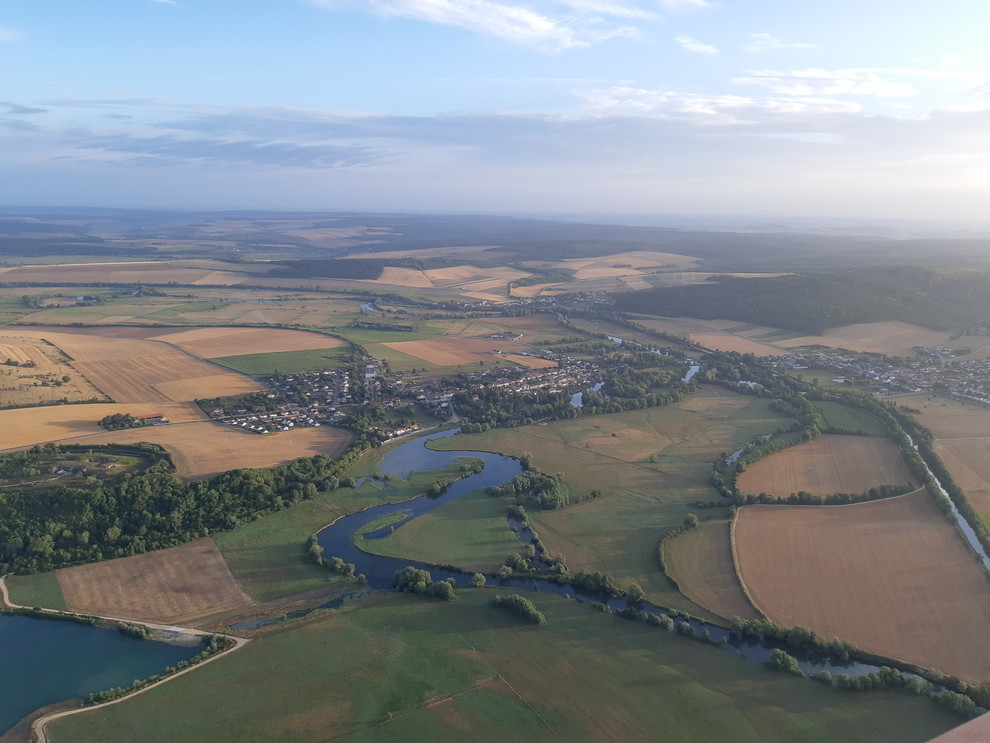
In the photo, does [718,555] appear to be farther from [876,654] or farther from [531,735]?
[531,735]

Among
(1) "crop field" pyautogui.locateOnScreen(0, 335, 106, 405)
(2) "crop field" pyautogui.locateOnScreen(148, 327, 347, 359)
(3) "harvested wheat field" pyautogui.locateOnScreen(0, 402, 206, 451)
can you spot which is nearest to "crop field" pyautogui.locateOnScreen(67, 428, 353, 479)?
(3) "harvested wheat field" pyautogui.locateOnScreen(0, 402, 206, 451)

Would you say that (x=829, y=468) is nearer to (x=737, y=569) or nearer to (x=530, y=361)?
(x=737, y=569)

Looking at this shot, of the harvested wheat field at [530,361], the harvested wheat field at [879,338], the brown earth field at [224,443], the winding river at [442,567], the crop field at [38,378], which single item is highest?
the harvested wheat field at [879,338]

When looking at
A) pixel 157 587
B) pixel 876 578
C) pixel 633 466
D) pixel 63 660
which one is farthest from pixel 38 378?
pixel 876 578

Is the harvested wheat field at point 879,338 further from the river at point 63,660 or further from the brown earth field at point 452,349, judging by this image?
the river at point 63,660

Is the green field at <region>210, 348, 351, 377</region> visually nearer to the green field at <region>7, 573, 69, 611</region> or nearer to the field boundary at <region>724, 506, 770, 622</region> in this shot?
the green field at <region>7, 573, 69, 611</region>

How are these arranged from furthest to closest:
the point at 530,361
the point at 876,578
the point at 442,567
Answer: the point at 530,361 < the point at 442,567 < the point at 876,578

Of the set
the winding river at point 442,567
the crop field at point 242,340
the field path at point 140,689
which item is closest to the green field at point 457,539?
the winding river at point 442,567
